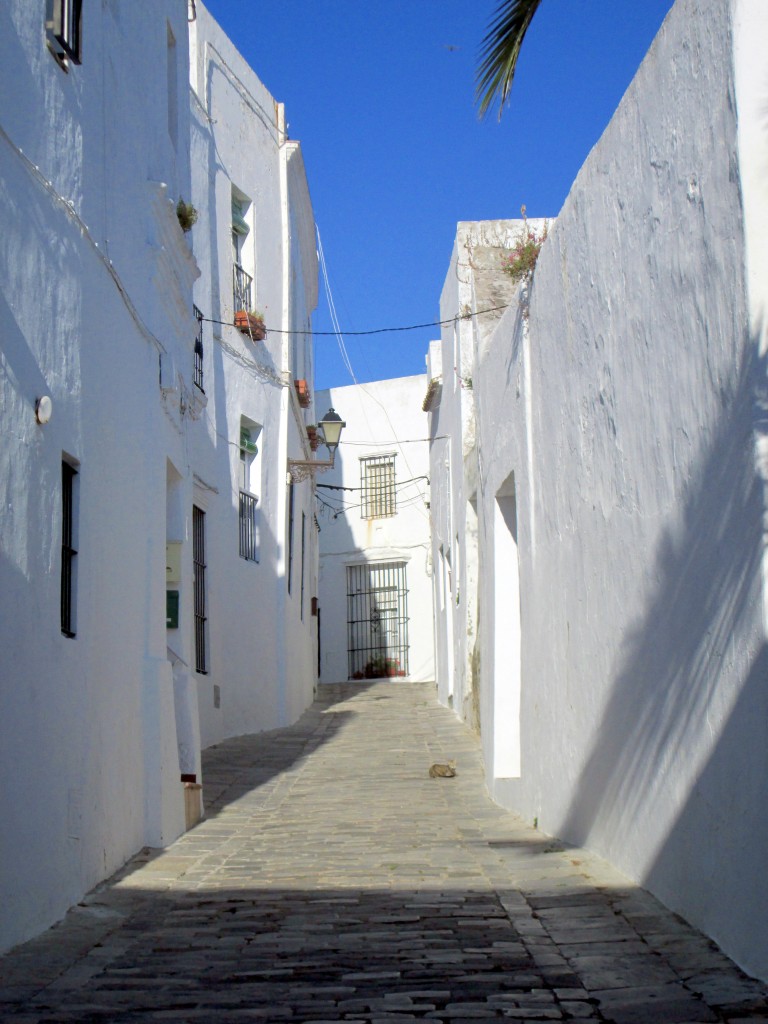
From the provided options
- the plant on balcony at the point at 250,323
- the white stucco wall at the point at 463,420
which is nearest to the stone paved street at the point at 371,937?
the white stucco wall at the point at 463,420

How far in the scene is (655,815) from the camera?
586cm

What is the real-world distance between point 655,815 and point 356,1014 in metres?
2.09

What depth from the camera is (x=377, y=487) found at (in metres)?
28.7

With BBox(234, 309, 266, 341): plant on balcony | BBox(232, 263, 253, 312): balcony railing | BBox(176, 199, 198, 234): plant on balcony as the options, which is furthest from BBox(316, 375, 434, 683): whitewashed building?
BBox(176, 199, 198, 234): plant on balcony

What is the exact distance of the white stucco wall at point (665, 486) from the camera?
4625mm

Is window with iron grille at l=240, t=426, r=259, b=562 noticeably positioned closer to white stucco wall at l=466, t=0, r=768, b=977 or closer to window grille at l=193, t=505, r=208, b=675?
window grille at l=193, t=505, r=208, b=675

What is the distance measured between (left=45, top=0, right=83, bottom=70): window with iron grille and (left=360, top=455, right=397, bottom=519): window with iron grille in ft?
70.0

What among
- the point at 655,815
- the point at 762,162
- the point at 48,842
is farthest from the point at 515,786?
the point at 762,162

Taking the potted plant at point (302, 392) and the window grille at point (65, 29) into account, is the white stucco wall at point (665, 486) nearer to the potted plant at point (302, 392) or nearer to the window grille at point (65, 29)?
the window grille at point (65, 29)

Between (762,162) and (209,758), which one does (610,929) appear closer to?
(762,162)

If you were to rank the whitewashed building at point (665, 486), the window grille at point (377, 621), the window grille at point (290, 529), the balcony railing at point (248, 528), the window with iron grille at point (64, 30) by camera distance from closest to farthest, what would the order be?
the whitewashed building at point (665, 486), the window with iron grille at point (64, 30), the balcony railing at point (248, 528), the window grille at point (290, 529), the window grille at point (377, 621)

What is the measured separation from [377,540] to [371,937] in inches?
891

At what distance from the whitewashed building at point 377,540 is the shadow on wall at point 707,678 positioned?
20855 mm

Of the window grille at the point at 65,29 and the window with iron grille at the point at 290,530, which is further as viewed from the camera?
the window with iron grille at the point at 290,530
